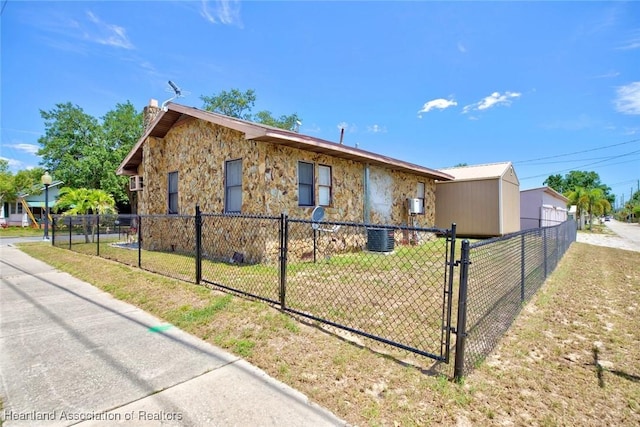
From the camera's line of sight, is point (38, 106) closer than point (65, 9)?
No

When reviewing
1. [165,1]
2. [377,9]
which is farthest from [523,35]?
Answer: [165,1]

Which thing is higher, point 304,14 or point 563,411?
point 304,14

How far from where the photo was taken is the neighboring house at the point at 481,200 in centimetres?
1395

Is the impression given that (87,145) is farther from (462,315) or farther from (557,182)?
(557,182)

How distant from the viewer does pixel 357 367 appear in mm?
2570

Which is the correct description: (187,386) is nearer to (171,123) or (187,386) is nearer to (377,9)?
(171,123)

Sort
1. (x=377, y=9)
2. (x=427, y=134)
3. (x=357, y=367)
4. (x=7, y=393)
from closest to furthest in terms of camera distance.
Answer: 1. (x=7, y=393)
2. (x=357, y=367)
3. (x=377, y=9)
4. (x=427, y=134)

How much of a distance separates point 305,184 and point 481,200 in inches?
402

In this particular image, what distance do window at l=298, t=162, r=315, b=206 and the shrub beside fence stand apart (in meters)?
0.69

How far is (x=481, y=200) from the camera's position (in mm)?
14414

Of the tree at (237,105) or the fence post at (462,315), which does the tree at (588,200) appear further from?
the fence post at (462,315)

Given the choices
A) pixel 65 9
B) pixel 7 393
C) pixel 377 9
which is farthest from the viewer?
pixel 377 9

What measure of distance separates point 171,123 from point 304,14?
530cm

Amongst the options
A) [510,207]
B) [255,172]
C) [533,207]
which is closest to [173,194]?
[255,172]
